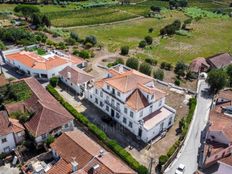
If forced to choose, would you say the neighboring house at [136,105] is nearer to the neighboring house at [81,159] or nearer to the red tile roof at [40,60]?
the neighboring house at [81,159]

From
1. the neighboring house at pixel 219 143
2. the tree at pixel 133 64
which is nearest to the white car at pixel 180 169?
the neighboring house at pixel 219 143

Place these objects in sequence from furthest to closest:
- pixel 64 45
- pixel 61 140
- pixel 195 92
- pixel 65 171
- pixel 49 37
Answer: pixel 49 37, pixel 64 45, pixel 195 92, pixel 61 140, pixel 65 171

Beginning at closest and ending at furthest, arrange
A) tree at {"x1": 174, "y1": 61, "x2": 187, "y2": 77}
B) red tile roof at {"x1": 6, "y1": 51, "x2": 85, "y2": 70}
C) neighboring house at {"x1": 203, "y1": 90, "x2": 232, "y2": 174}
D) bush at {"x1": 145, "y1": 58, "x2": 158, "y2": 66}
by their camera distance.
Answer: neighboring house at {"x1": 203, "y1": 90, "x2": 232, "y2": 174}, red tile roof at {"x1": 6, "y1": 51, "x2": 85, "y2": 70}, tree at {"x1": 174, "y1": 61, "x2": 187, "y2": 77}, bush at {"x1": 145, "y1": 58, "x2": 158, "y2": 66}

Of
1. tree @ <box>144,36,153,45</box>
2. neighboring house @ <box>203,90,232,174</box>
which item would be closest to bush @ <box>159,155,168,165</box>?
neighboring house @ <box>203,90,232,174</box>

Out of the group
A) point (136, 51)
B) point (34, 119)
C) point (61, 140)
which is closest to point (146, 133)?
point (61, 140)

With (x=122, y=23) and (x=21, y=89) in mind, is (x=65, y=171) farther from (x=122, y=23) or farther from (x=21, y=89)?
(x=122, y=23)

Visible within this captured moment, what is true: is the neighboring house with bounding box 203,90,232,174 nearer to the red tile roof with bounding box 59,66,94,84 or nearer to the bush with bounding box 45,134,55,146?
the bush with bounding box 45,134,55,146

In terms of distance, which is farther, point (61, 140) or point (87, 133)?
point (87, 133)
